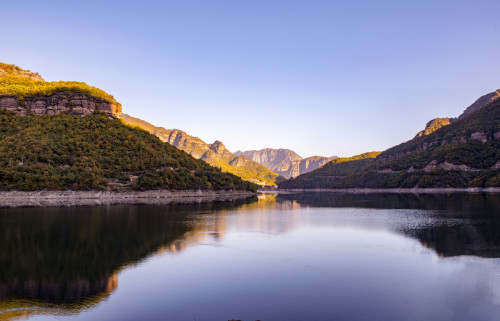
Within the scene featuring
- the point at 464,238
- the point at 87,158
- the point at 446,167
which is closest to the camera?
the point at 464,238

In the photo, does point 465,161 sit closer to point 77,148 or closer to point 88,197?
point 88,197

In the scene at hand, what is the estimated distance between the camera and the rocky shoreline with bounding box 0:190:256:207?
80.7 m

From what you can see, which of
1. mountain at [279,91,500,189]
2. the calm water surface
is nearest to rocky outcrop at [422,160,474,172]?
mountain at [279,91,500,189]

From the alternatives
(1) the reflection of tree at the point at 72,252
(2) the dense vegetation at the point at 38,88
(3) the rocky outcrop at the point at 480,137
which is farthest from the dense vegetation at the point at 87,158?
(3) the rocky outcrop at the point at 480,137

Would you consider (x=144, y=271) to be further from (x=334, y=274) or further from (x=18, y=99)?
(x=18, y=99)

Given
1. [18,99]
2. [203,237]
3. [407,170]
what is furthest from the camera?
[407,170]

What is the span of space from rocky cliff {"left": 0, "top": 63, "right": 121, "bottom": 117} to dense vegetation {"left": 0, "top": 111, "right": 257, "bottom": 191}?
17.3 feet

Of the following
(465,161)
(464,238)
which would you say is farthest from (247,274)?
(465,161)

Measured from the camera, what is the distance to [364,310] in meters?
15.6

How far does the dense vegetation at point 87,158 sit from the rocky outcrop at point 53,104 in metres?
→ 4.59

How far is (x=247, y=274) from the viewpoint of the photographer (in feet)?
72.6

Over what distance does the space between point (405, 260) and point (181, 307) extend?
18573mm

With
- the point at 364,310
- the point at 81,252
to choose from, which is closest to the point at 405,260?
the point at 364,310

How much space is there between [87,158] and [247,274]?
319 ft
